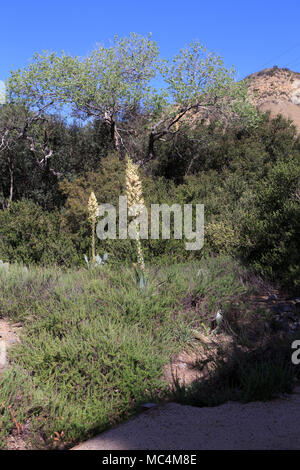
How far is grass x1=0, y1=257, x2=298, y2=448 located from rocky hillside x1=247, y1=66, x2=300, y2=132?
33.7m

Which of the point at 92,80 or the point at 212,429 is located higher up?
the point at 92,80

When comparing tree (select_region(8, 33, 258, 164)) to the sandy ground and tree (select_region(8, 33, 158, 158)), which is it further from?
A: the sandy ground

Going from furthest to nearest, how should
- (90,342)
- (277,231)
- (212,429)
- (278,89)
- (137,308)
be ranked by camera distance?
(278,89)
(277,231)
(137,308)
(90,342)
(212,429)

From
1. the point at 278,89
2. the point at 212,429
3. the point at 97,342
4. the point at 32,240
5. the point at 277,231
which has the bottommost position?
the point at 212,429

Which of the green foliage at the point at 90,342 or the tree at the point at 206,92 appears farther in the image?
the tree at the point at 206,92

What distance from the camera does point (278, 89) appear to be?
4409 centimetres

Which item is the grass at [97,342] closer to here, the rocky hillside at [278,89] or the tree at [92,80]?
the tree at [92,80]

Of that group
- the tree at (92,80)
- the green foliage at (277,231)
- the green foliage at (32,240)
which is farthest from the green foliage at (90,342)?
the tree at (92,80)

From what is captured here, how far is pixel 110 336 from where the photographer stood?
14.6ft

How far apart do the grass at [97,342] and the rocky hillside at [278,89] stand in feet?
110

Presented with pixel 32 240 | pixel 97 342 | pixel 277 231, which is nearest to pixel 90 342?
pixel 97 342

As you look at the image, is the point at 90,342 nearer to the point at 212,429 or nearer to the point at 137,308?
the point at 137,308

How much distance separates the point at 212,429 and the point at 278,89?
155ft

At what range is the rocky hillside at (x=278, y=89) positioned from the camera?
37156mm
